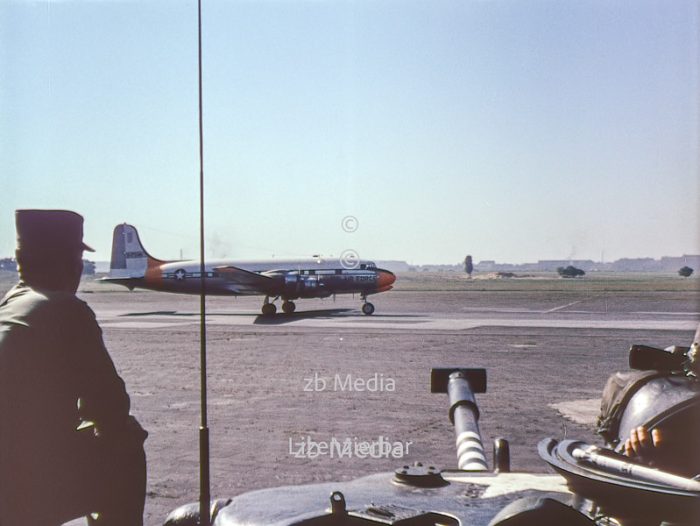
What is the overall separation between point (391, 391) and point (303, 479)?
521cm

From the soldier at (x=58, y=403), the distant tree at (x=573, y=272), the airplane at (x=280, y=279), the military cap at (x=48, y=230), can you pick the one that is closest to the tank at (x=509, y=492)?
the soldier at (x=58, y=403)

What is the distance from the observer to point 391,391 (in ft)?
37.8

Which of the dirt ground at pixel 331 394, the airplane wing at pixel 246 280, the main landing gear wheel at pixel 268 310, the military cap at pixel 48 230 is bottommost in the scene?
the main landing gear wheel at pixel 268 310

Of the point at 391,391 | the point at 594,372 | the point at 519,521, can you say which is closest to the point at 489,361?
the point at 594,372

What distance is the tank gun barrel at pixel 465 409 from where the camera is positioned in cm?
234

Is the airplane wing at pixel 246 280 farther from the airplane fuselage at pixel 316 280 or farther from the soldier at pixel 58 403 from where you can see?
the soldier at pixel 58 403

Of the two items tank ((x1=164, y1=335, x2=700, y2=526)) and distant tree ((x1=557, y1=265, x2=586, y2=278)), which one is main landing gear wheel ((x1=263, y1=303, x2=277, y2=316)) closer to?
tank ((x1=164, y1=335, x2=700, y2=526))

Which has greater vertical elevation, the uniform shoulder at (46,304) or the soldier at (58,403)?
the uniform shoulder at (46,304)

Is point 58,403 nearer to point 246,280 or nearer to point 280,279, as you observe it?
point 280,279

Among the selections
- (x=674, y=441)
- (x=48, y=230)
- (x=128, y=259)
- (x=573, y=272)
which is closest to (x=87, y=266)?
(x=48, y=230)

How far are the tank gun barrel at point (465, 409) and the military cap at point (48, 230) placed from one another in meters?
1.43

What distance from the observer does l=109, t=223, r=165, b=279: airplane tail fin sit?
127 feet

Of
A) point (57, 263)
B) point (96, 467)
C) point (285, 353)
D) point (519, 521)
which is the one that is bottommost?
point (285, 353)

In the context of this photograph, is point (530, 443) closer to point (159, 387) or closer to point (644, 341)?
point (159, 387)
